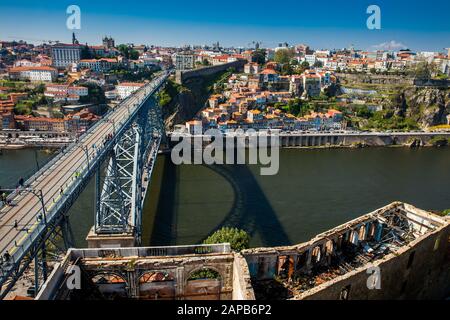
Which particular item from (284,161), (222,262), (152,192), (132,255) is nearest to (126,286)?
(132,255)

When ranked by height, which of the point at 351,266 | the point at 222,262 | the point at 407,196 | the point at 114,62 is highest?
the point at 114,62

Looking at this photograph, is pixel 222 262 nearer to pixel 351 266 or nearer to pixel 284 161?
pixel 351 266

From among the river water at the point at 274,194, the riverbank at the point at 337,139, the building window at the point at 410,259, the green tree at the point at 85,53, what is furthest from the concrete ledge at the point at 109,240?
the green tree at the point at 85,53

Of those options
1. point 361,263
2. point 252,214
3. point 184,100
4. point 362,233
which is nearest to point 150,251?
point 361,263

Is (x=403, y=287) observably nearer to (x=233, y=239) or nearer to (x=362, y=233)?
(x=362, y=233)

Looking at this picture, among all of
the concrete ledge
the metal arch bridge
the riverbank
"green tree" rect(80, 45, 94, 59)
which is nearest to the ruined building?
the metal arch bridge

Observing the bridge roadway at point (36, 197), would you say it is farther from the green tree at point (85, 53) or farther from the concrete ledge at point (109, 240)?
the green tree at point (85, 53)
